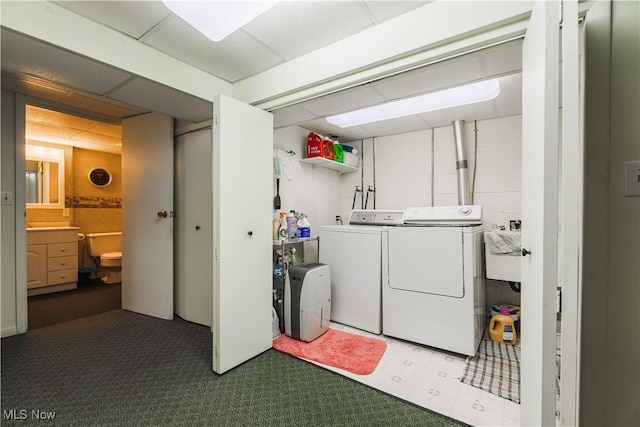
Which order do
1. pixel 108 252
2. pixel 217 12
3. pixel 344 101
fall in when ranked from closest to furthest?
pixel 217 12 → pixel 344 101 → pixel 108 252

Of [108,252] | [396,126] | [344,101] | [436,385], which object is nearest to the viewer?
[436,385]

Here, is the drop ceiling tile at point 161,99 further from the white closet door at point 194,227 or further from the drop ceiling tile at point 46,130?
the drop ceiling tile at point 46,130

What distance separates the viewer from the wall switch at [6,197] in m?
2.54

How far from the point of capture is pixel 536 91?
1.05 metres

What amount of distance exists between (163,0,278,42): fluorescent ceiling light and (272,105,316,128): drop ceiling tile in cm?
78

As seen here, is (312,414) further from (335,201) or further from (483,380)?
(335,201)

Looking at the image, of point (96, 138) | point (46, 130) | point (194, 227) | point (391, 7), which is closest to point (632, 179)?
point (391, 7)

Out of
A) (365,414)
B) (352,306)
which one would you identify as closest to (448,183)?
(352,306)

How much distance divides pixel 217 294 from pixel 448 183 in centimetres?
266

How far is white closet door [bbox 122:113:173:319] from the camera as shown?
2988mm

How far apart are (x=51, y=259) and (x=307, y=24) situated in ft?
15.1

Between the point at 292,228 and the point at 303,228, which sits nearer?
the point at 292,228

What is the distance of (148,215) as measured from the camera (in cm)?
310

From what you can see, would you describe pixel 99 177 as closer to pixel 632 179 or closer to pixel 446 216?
pixel 446 216
